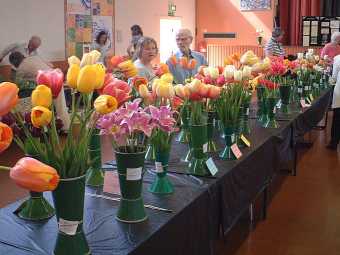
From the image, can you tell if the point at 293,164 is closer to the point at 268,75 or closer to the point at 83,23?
the point at 268,75

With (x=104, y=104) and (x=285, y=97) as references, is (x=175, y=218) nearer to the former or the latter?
(x=104, y=104)

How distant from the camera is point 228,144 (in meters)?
2.21

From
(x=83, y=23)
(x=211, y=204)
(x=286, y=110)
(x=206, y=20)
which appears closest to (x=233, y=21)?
(x=206, y=20)

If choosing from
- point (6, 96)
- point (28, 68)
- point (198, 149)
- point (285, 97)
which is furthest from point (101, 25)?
point (6, 96)

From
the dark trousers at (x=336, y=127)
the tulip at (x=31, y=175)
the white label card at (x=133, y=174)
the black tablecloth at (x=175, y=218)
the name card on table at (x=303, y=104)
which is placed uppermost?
the tulip at (x=31, y=175)

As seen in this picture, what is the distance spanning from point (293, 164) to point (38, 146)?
3.51m

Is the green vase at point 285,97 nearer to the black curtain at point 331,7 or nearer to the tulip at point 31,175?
the tulip at point 31,175

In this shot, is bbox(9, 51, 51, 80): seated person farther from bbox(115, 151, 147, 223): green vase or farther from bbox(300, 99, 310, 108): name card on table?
bbox(115, 151, 147, 223): green vase

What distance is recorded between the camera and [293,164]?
432cm

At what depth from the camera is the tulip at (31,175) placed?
0.78 m

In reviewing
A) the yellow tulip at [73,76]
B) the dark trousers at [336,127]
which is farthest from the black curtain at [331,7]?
the yellow tulip at [73,76]

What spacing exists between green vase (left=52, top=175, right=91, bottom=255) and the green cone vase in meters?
0.32

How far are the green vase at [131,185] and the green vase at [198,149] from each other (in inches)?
19.9

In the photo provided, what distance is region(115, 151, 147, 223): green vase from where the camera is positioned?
4.50 feet
